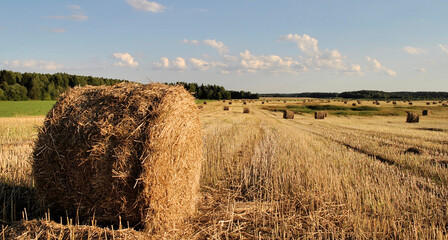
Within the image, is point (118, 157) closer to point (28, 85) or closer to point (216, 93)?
point (28, 85)

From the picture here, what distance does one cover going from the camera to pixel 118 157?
4055mm

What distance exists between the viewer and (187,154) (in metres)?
4.89

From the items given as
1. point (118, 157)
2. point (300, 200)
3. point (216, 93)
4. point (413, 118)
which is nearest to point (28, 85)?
point (216, 93)

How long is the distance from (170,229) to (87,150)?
1.80 meters

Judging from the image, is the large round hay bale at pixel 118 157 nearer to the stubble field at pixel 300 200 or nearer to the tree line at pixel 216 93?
the stubble field at pixel 300 200

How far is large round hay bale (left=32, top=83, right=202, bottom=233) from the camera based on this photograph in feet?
13.5

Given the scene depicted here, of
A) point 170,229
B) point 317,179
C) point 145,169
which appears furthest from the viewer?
point 317,179

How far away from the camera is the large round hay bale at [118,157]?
13.5 feet

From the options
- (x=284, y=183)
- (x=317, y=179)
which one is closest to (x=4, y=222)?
(x=284, y=183)

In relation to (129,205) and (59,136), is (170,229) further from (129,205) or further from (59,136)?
(59,136)

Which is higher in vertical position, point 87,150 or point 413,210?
point 87,150

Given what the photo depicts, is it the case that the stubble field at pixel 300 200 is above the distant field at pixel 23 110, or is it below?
below

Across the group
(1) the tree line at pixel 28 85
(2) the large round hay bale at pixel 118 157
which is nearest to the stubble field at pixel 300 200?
(2) the large round hay bale at pixel 118 157

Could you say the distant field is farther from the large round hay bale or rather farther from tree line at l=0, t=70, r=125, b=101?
the large round hay bale
